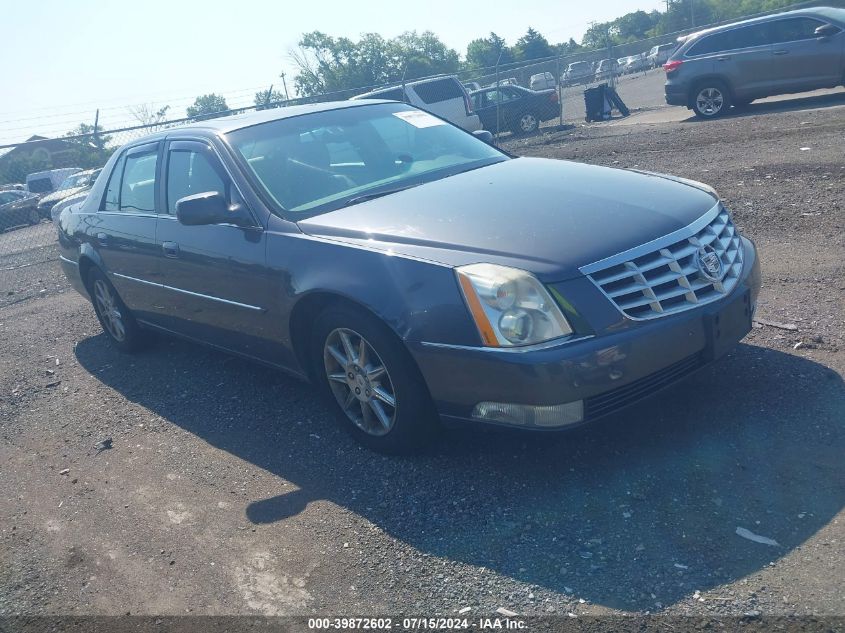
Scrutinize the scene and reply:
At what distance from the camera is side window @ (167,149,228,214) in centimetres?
493

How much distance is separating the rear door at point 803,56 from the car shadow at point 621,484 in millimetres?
11917

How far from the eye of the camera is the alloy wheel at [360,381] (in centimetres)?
395

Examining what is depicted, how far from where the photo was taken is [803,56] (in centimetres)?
1465

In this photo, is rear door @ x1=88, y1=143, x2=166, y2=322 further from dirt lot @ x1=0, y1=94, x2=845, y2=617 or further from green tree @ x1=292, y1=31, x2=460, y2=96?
green tree @ x1=292, y1=31, x2=460, y2=96

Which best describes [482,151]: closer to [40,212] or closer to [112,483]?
[112,483]

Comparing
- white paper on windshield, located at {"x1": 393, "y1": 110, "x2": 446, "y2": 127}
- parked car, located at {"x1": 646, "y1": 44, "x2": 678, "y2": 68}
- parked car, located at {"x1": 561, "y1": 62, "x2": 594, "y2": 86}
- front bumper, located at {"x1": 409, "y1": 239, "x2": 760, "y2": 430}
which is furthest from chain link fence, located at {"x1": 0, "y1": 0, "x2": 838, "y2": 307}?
parked car, located at {"x1": 646, "y1": 44, "x2": 678, "y2": 68}

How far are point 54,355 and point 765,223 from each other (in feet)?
20.8

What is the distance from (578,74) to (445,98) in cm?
2404

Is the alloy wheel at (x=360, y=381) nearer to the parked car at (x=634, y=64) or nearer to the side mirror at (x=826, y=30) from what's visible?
the side mirror at (x=826, y=30)

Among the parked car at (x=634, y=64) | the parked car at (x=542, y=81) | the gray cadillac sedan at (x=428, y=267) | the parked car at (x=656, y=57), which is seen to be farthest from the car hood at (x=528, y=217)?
the parked car at (x=634, y=64)

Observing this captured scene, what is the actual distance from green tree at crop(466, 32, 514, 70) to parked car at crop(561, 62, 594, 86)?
154 ft

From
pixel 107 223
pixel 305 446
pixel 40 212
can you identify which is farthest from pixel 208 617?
pixel 40 212

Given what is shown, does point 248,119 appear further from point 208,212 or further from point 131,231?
point 131,231

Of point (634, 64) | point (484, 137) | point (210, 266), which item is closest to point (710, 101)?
point (484, 137)
